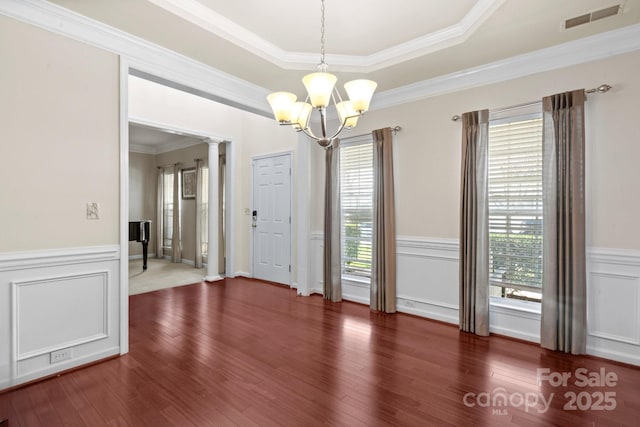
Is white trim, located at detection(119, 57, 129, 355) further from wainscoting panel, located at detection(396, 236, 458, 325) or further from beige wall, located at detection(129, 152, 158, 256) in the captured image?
beige wall, located at detection(129, 152, 158, 256)

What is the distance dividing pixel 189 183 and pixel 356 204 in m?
4.44

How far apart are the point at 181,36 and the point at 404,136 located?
259 centimetres

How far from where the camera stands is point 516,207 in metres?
3.12

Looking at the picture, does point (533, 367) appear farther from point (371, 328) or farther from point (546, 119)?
point (546, 119)

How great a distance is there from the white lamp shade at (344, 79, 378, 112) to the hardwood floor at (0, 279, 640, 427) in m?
2.04

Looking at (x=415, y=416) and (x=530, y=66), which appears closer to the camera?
(x=415, y=416)

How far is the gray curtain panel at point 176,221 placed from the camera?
7.22 m

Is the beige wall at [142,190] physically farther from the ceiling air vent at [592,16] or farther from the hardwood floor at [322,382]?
the ceiling air vent at [592,16]

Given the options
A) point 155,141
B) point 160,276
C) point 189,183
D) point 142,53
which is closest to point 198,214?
point 189,183

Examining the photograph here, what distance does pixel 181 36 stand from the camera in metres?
2.67

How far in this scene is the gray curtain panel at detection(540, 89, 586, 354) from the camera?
2.70 meters

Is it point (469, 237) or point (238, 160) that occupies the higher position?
point (238, 160)

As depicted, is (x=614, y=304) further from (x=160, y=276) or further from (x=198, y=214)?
(x=198, y=214)

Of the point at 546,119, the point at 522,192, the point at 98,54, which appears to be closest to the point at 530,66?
the point at 546,119
